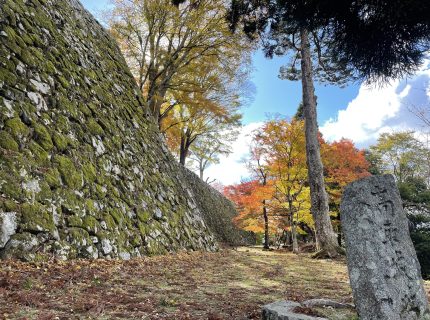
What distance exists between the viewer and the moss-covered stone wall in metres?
4.62

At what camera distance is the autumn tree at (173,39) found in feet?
40.4

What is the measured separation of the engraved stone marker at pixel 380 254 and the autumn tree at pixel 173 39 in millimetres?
9683

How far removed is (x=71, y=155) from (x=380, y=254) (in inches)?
206

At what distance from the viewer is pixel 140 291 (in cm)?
405

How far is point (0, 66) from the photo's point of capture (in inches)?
203

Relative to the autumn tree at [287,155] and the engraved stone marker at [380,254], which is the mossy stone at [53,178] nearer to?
the engraved stone marker at [380,254]

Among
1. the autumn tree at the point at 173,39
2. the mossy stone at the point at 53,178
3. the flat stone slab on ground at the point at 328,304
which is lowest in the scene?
the flat stone slab on ground at the point at 328,304

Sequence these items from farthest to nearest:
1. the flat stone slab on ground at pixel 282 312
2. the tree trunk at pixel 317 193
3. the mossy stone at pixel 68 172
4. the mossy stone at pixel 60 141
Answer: the tree trunk at pixel 317 193 < the mossy stone at pixel 60 141 < the mossy stone at pixel 68 172 < the flat stone slab on ground at pixel 282 312

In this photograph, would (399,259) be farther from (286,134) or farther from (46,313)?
(286,134)

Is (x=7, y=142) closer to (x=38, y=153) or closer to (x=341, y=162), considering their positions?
(x=38, y=153)

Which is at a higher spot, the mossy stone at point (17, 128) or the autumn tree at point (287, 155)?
the autumn tree at point (287, 155)

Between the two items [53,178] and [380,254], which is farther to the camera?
[53,178]

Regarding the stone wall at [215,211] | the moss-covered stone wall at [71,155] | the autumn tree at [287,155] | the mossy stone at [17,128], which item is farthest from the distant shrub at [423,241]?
the mossy stone at [17,128]

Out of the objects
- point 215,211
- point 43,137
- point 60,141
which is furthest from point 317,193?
point 215,211
